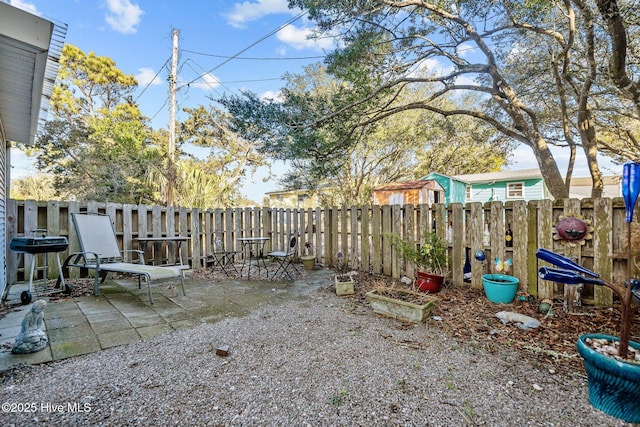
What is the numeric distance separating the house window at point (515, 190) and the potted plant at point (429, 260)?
14.5 meters

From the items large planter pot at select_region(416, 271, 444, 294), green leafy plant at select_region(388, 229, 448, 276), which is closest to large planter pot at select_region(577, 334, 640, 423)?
large planter pot at select_region(416, 271, 444, 294)

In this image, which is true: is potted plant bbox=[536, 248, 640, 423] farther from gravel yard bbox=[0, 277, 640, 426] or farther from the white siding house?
the white siding house

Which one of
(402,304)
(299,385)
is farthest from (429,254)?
(299,385)

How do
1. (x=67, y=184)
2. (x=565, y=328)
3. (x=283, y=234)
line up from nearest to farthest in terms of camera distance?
(x=565, y=328) → (x=283, y=234) → (x=67, y=184)

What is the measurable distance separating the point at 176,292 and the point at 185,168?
617cm

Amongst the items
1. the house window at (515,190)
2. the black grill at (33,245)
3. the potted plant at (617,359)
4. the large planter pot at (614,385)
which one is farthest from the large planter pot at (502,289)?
the house window at (515,190)

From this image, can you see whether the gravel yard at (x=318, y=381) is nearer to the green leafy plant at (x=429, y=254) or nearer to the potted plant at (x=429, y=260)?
the potted plant at (x=429, y=260)

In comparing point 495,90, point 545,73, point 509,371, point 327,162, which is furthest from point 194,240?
point 545,73

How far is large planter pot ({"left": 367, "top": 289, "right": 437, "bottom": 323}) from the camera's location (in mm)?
2855

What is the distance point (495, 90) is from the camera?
545 cm

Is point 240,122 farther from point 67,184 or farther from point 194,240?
point 67,184

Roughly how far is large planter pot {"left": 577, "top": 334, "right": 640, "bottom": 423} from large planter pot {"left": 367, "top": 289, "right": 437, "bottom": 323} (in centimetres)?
163

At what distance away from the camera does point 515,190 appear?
1564 centimetres

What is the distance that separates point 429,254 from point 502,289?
99 cm
